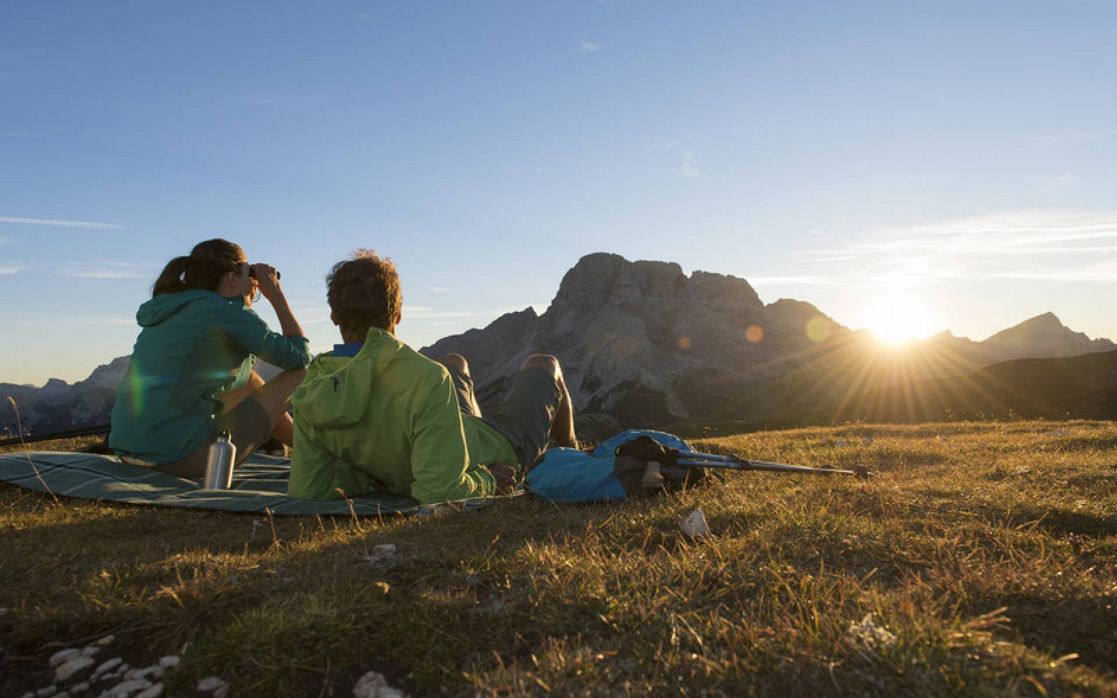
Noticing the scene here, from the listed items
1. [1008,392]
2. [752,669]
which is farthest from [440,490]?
[1008,392]

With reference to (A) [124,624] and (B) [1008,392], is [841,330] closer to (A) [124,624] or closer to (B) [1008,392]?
(B) [1008,392]

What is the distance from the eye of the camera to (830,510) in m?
5.67

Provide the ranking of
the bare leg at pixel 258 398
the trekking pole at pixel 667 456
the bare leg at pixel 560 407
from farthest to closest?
1. the bare leg at pixel 258 398
2. the bare leg at pixel 560 407
3. the trekking pole at pixel 667 456

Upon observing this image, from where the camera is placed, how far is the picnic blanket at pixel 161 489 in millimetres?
6406

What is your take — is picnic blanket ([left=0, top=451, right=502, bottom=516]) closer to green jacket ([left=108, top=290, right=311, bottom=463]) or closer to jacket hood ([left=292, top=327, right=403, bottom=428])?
green jacket ([left=108, top=290, right=311, bottom=463])

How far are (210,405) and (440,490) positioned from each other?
3.68m

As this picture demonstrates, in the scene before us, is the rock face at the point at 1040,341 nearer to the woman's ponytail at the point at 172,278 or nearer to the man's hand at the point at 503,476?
the man's hand at the point at 503,476

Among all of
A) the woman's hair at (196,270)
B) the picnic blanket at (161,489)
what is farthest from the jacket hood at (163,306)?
the picnic blanket at (161,489)

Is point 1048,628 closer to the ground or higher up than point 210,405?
closer to the ground

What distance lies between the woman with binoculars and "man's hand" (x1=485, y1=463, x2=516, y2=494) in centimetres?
327

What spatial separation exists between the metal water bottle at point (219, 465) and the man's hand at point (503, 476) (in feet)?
10.1

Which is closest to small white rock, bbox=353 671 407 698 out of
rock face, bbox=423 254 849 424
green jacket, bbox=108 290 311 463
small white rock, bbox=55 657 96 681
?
small white rock, bbox=55 657 96 681

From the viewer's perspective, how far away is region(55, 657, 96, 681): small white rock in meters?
3.13

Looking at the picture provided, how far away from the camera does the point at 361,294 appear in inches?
253
